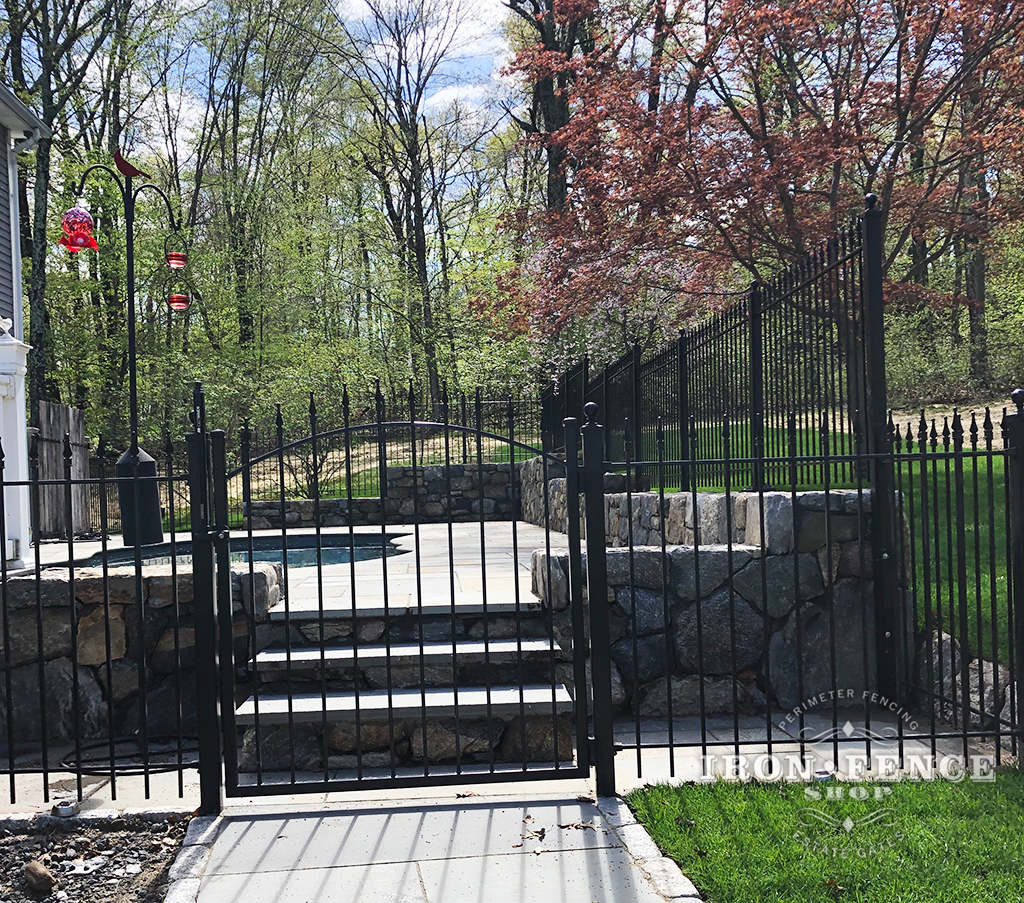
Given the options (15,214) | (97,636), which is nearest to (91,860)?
(97,636)

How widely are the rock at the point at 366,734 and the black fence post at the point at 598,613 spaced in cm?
133

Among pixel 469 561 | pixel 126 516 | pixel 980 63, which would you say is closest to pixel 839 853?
pixel 469 561

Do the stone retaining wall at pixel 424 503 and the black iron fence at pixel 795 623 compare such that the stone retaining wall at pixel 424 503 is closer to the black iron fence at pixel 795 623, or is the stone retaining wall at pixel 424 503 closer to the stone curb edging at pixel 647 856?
the black iron fence at pixel 795 623

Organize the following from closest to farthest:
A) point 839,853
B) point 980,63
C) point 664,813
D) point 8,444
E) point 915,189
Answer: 1. point 839,853
2. point 664,813
3. point 8,444
4. point 980,63
5. point 915,189

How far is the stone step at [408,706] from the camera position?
15.6ft

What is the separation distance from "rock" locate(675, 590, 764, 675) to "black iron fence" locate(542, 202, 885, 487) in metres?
0.97

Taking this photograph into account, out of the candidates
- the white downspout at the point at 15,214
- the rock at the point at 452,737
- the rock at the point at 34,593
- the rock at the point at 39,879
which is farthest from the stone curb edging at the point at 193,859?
the white downspout at the point at 15,214

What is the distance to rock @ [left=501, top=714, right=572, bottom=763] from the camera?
4.96m

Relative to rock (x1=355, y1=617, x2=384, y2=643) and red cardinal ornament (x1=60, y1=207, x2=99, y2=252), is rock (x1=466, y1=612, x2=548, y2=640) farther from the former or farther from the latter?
red cardinal ornament (x1=60, y1=207, x2=99, y2=252)

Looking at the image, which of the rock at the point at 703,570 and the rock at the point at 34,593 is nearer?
the rock at the point at 703,570

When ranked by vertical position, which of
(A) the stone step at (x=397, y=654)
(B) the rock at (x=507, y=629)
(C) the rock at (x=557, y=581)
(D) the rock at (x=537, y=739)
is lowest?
(D) the rock at (x=537, y=739)

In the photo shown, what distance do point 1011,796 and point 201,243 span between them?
23876mm

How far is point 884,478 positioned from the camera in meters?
5.54

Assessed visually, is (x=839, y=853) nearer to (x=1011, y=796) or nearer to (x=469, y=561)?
(x=1011, y=796)
